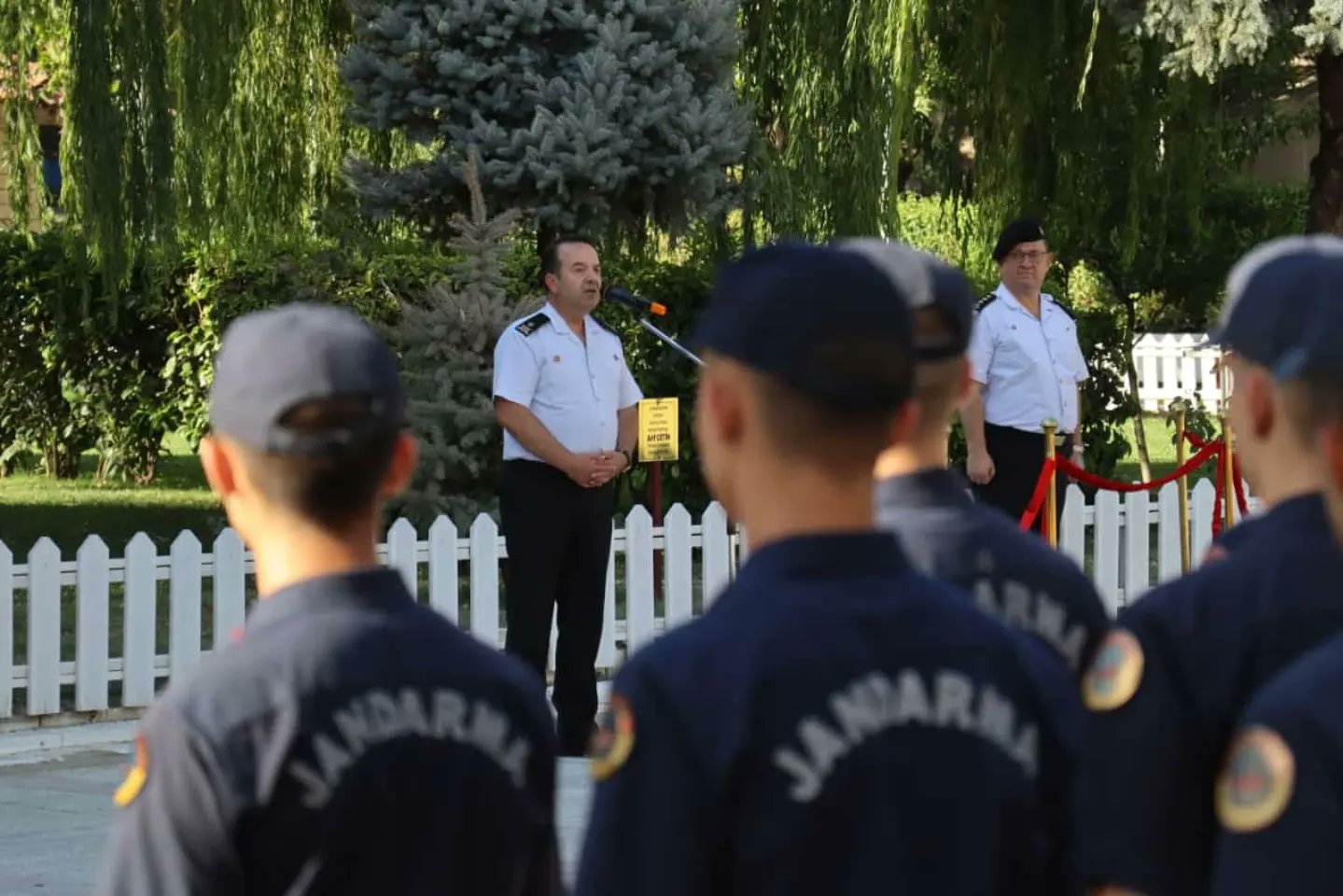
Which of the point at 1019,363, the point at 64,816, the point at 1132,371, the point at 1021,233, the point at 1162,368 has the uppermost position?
the point at 1162,368

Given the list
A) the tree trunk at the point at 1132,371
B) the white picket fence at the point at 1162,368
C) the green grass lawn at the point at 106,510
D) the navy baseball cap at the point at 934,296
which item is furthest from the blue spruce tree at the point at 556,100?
the white picket fence at the point at 1162,368

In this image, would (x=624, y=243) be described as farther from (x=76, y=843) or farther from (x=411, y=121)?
(x=76, y=843)

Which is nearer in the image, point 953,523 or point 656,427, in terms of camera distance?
point 953,523

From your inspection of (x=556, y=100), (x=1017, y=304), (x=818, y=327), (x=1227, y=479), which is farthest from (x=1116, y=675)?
(x=556, y=100)

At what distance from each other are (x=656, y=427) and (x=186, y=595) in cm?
213

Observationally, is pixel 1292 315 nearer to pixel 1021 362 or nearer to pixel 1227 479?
pixel 1021 362

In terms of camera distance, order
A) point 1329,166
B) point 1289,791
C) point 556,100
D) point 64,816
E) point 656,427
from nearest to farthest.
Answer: point 1289,791 → point 64,816 → point 656,427 → point 556,100 → point 1329,166

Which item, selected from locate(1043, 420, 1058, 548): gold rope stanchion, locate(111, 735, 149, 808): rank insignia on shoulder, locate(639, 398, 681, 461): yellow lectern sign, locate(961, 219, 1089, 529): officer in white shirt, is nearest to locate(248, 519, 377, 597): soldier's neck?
locate(111, 735, 149, 808): rank insignia on shoulder

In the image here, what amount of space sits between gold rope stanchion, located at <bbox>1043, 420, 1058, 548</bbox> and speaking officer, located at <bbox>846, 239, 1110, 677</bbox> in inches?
266

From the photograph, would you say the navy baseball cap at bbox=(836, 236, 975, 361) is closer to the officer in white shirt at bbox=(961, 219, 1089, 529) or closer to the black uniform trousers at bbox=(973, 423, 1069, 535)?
the officer in white shirt at bbox=(961, 219, 1089, 529)

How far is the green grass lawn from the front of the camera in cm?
1530

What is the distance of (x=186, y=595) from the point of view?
9.69 metres

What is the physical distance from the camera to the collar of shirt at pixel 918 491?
3.28 m

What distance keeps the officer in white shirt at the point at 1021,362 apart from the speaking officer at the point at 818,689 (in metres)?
7.64
